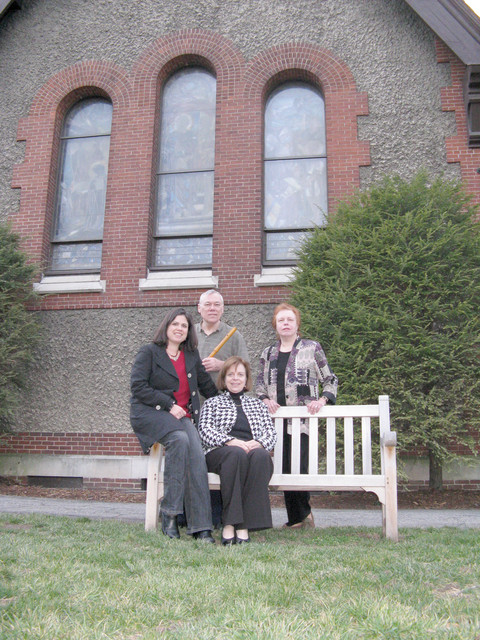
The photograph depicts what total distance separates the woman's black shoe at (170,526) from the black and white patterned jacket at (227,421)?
1.75ft

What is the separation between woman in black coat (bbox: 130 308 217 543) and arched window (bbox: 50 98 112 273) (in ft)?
15.7

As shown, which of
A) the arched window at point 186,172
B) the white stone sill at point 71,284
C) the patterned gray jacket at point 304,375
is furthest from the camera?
the arched window at point 186,172

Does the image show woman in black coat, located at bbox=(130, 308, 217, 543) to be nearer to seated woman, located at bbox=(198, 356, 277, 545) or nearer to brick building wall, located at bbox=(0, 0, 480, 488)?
seated woman, located at bbox=(198, 356, 277, 545)

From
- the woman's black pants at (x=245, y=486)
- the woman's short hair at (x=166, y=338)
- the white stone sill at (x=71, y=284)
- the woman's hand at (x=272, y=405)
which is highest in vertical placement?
the white stone sill at (x=71, y=284)

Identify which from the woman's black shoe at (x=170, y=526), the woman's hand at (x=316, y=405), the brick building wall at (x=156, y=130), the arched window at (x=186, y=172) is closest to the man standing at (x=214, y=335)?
the woman's hand at (x=316, y=405)

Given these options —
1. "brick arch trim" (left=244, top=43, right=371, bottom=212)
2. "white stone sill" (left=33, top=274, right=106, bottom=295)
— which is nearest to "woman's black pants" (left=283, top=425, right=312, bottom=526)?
"brick arch trim" (left=244, top=43, right=371, bottom=212)

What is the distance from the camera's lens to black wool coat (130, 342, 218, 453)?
14.2 ft

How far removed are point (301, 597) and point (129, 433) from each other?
233 inches

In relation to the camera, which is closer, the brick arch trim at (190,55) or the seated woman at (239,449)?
the seated woman at (239,449)

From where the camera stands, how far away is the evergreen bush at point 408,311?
6391 mm

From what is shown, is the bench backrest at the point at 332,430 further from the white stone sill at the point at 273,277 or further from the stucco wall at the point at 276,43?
the stucco wall at the point at 276,43

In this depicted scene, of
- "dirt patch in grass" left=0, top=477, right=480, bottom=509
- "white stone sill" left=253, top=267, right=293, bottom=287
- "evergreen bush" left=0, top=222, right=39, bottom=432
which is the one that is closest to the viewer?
"dirt patch in grass" left=0, top=477, right=480, bottom=509

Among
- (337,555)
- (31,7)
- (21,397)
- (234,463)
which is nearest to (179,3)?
(31,7)

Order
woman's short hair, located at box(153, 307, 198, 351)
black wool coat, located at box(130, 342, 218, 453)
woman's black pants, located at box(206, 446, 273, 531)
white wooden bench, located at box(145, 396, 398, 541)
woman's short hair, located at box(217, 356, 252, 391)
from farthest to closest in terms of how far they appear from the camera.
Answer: woman's short hair, located at box(153, 307, 198, 351)
woman's short hair, located at box(217, 356, 252, 391)
black wool coat, located at box(130, 342, 218, 453)
white wooden bench, located at box(145, 396, 398, 541)
woman's black pants, located at box(206, 446, 273, 531)
